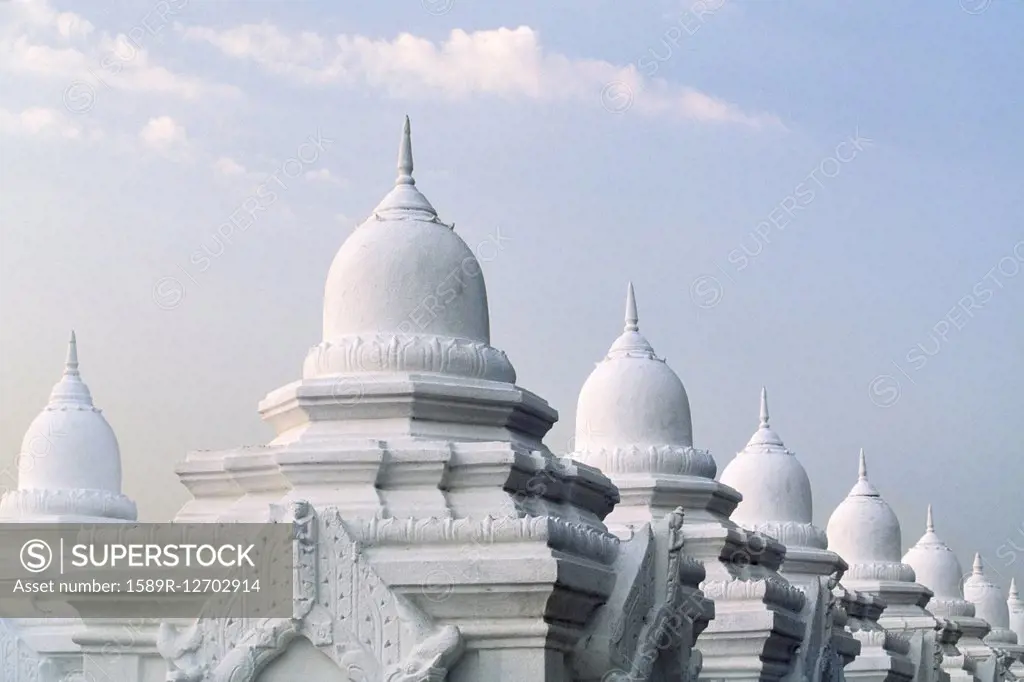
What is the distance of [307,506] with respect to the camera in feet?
51.1

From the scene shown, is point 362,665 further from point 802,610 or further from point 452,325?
point 802,610

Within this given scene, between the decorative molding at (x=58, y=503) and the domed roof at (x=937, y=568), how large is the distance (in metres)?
20.8

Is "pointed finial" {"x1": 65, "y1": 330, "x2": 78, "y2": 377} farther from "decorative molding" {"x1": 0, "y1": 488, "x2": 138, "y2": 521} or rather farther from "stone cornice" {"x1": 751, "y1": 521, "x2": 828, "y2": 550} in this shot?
"stone cornice" {"x1": 751, "y1": 521, "x2": 828, "y2": 550}

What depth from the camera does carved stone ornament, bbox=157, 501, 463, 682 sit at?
1536 centimetres

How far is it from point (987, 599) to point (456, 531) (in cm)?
3734

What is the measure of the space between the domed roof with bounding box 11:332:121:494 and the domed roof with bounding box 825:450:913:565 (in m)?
14.1

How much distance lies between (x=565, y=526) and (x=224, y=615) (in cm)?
281

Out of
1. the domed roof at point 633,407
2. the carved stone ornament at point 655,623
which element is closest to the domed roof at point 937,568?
the domed roof at point 633,407

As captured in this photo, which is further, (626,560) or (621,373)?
(621,373)

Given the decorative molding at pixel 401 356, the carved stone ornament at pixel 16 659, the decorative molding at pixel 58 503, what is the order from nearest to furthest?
the decorative molding at pixel 401 356, the carved stone ornament at pixel 16 659, the decorative molding at pixel 58 503

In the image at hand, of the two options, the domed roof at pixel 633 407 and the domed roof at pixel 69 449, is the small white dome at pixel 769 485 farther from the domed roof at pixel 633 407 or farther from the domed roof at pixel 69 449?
the domed roof at pixel 69 449

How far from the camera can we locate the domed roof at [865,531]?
35688 mm

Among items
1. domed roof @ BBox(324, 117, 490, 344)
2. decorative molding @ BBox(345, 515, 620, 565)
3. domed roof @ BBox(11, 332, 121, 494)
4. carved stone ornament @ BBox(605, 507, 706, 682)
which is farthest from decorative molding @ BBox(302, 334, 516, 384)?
domed roof @ BBox(11, 332, 121, 494)

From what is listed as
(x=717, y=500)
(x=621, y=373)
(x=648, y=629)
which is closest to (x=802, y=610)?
(x=717, y=500)
